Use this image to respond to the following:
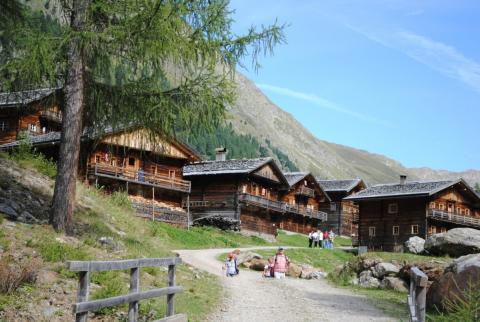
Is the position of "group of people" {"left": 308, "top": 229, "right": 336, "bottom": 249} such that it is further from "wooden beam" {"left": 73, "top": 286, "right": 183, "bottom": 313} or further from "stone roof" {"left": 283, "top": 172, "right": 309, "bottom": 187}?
"wooden beam" {"left": 73, "top": 286, "right": 183, "bottom": 313}

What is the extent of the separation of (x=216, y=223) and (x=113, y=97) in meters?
36.9

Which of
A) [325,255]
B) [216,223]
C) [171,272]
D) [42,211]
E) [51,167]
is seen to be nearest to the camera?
[171,272]

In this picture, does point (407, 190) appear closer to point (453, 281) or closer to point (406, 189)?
point (406, 189)

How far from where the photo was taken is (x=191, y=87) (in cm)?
1584

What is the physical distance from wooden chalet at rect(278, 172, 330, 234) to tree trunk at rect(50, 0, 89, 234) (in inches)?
1946

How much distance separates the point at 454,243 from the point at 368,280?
8662 millimetres

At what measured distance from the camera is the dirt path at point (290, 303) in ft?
43.9

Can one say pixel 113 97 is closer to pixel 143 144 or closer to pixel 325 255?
pixel 143 144

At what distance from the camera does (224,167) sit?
181 feet

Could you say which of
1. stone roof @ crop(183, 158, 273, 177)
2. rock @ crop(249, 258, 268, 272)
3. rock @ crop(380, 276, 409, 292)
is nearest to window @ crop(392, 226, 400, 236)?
stone roof @ crop(183, 158, 273, 177)

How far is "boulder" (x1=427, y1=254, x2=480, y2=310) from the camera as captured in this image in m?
12.9

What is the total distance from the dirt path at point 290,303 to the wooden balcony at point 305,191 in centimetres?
4617

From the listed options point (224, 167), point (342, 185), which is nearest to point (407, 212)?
point (224, 167)

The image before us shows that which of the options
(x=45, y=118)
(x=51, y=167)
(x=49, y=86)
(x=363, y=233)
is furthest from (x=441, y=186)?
(x=49, y=86)
